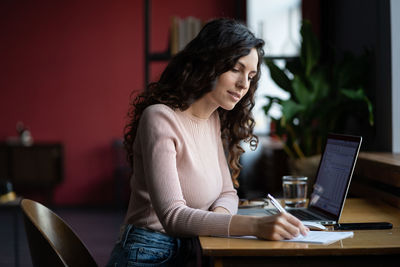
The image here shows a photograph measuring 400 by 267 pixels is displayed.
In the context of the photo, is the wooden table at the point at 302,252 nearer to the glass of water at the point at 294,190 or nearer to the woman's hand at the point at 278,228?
the woman's hand at the point at 278,228

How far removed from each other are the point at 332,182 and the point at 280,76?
1.54 meters

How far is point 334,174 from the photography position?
1.69 meters

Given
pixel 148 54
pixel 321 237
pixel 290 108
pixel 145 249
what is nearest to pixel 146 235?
pixel 145 249

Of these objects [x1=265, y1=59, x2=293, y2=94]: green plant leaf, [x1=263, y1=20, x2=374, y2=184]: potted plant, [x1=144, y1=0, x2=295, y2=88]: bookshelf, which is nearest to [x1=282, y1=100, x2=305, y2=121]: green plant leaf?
[x1=263, y1=20, x2=374, y2=184]: potted plant

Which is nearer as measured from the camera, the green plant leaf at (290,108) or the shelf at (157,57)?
the green plant leaf at (290,108)

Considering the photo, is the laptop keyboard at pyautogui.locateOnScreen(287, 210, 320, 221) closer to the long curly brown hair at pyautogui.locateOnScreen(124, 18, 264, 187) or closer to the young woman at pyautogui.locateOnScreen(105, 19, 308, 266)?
the young woman at pyautogui.locateOnScreen(105, 19, 308, 266)

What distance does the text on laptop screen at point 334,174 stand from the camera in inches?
62.4

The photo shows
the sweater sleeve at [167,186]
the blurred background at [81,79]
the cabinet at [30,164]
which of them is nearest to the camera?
the sweater sleeve at [167,186]

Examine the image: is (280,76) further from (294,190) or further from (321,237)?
(321,237)

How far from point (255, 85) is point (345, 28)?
1735 millimetres

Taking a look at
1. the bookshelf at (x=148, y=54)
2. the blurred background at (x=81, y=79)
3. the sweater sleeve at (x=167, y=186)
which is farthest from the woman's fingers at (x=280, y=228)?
the blurred background at (x=81, y=79)

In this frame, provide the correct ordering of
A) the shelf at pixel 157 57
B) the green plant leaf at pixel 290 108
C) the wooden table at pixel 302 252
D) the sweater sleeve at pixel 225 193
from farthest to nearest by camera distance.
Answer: the shelf at pixel 157 57, the green plant leaf at pixel 290 108, the sweater sleeve at pixel 225 193, the wooden table at pixel 302 252

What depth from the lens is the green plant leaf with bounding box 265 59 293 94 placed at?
3.11 m

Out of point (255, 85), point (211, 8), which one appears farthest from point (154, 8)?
point (255, 85)
